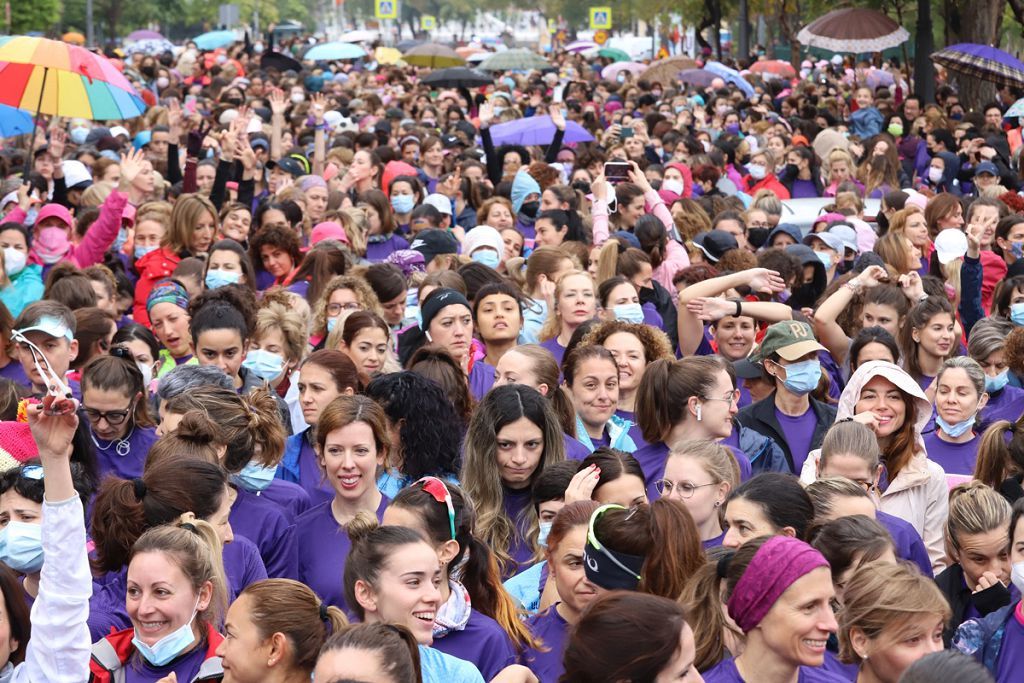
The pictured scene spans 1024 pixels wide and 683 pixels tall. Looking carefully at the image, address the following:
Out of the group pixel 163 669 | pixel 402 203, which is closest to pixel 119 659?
pixel 163 669

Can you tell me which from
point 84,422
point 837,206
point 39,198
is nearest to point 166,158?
point 39,198

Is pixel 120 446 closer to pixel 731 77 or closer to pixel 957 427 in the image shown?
pixel 957 427

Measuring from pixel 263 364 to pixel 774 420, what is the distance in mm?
2947

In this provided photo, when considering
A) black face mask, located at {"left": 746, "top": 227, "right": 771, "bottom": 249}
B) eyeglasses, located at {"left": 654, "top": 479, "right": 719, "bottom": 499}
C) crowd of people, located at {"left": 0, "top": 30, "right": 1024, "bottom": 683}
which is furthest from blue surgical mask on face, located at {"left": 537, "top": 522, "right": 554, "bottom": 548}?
black face mask, located at {"left": 746, "top": 227, "right": 771, "bottom": 249}

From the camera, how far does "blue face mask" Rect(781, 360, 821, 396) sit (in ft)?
27.2

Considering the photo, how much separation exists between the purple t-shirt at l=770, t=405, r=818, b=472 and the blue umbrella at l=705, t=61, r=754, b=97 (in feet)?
81.9

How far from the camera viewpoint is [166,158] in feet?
60.6

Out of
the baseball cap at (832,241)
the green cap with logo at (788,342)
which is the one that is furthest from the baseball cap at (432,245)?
the green cap with logo at (788,342)

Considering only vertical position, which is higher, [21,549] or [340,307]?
[340,307]

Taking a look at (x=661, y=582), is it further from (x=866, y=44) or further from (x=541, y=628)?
(x=866, y=44)

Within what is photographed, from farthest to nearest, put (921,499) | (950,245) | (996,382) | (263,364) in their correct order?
1. (950,245)
2. (263,364)
3. (996,382)
4. (921,499)

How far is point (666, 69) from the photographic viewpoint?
119 feet

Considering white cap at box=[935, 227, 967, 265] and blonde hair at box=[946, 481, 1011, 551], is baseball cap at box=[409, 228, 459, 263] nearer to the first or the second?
white cap at box=[935, 227, 967, 265]

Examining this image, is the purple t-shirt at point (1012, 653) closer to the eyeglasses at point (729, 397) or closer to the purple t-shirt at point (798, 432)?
the eyeglasses at point (729, 397)
